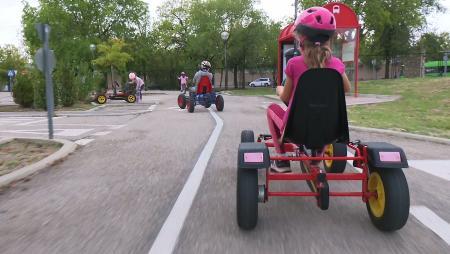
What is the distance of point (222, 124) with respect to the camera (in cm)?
1186

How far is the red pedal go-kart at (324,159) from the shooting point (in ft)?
11.4

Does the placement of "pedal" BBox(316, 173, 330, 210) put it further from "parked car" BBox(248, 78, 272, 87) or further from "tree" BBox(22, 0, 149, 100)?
"parked car" BBox(248, 78, 272, 87)

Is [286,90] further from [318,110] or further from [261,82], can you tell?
[261,82]

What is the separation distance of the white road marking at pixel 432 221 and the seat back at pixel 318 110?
95 centimetres

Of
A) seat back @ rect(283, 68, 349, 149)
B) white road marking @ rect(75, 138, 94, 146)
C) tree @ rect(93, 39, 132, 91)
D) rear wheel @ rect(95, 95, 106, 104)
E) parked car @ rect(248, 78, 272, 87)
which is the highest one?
tree @ rect(93, 39, 132, 91)

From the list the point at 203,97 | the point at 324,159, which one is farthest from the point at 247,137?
the point at 203,97

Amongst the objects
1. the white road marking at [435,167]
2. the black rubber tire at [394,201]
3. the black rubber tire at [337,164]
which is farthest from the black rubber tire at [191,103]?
the black rubber tire at [394,201]

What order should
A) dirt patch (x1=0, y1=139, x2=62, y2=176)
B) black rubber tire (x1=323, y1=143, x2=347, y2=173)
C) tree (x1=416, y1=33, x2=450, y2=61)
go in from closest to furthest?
black rubber tire (x1=323, y1=143, x2=347, y2=173) → dirt patch (x1=0, y1=139, x2=62, y2=176) → tree (x1=416, y1=33, x2=450, y2=61)

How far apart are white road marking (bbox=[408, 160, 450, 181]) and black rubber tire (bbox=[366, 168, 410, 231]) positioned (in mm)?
2449

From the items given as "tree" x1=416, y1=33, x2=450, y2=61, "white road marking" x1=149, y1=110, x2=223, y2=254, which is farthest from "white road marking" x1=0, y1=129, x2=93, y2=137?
"tree" x1=416, y1=33, x2=450, y2=61

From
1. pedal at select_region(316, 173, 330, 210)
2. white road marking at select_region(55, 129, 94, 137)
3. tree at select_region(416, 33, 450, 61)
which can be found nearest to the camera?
pedal at select_region(316, 173, 330, 210)

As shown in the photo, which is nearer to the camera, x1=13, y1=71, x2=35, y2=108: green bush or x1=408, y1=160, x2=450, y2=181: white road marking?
x1=408, y1=160, x2=450, y2=181: white road marking

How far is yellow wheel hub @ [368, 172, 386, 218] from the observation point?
359cm

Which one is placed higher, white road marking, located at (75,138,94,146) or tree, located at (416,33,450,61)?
tree, located at (416,33,450,61)
